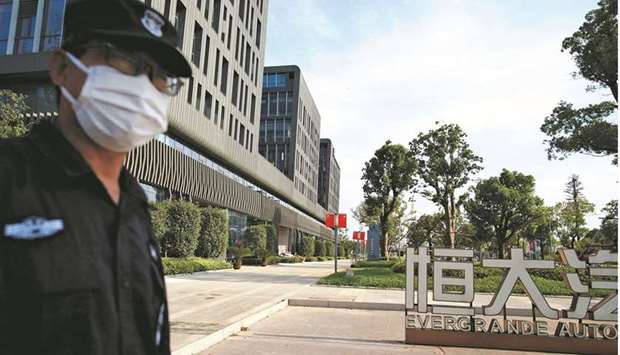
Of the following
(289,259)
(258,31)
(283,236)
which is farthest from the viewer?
(283,236)

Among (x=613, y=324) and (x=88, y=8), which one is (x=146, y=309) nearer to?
(x=88, y=8)

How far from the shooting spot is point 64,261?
1149 mm

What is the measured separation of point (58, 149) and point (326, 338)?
7093mm

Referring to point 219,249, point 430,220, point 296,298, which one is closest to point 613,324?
point 296,298

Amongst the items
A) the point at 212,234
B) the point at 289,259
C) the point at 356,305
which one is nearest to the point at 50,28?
the point at 212,234

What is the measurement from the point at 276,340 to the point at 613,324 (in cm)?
542

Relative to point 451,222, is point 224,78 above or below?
above

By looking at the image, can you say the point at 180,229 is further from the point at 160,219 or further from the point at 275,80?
the point at 275,80

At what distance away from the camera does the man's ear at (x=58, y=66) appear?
1.39m

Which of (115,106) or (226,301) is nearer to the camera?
(115,106)

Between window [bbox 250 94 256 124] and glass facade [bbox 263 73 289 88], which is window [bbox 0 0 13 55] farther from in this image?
glass facade [bbox 263 73 289 88]

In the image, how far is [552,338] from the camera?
7.30 m

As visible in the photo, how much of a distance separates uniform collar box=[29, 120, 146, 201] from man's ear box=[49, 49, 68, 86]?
16 centimetres

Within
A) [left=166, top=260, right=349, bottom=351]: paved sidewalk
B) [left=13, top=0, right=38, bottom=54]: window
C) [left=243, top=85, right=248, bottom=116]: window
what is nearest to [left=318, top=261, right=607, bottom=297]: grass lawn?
[left=166, top=260, right=349, bottom=351]: paved sidewalk
